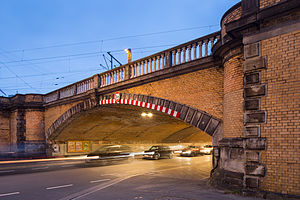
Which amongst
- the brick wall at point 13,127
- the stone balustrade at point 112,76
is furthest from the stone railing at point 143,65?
the brick wall at point 13,127

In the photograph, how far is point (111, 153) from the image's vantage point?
65.5ft

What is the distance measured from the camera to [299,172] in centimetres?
654

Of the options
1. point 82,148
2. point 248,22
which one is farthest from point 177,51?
point 82,148

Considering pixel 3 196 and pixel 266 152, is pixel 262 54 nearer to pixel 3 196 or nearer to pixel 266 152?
pixel 266 152

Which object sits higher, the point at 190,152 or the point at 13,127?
the point at 13,127

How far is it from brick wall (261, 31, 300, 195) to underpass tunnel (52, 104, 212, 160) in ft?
41.5

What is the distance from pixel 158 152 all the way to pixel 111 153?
4.87 meters

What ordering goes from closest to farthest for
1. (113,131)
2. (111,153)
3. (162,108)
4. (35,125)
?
(162,108)
(111,153)
(35,125)
(113,131)

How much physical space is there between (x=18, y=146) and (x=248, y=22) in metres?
26.5

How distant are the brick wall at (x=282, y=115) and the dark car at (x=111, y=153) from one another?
14504 mm

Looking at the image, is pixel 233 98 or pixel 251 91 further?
pixel 233 98

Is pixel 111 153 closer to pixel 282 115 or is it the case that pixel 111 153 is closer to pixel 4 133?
pixel 282 115

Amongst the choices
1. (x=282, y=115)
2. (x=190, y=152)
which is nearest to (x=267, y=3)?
(x=282, y=115)

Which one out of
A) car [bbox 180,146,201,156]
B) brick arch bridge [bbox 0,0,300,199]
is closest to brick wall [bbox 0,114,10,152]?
car [bbox 180,146,201,156]
